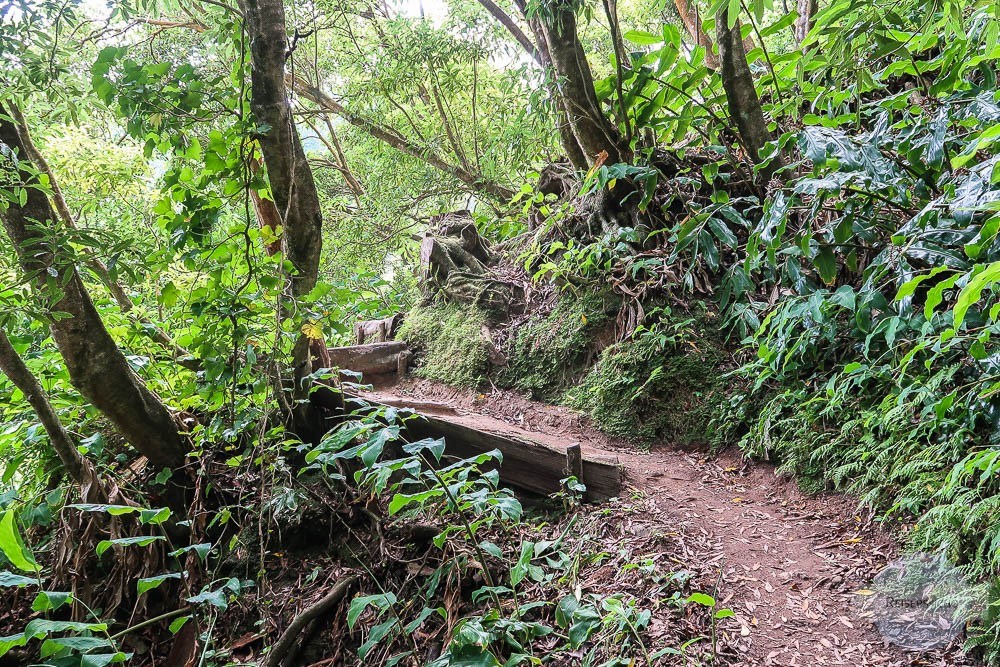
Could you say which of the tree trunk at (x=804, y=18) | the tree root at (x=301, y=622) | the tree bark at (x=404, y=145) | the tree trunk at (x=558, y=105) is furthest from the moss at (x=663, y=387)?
the tree bark at (x=404, y=145)

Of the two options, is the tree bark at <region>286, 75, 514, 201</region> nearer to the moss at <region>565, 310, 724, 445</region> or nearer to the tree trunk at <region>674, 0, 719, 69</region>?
the tree trunk at <region>674, 0, 719, 69</region>

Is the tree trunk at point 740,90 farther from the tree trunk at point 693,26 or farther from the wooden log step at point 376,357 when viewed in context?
the wooden log step at point 376,357

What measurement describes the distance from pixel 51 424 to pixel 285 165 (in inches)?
69.9

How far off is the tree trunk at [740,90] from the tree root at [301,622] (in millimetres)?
4051

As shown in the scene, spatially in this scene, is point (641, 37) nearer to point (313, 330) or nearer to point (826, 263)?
point (826, 263)

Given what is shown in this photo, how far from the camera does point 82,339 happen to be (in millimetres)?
3123

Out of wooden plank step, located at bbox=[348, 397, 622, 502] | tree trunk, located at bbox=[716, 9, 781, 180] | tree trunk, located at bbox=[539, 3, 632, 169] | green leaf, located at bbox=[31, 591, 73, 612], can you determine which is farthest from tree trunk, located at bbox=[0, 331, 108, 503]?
tree trunk, located at bbox=[716, 9, 781, 180]

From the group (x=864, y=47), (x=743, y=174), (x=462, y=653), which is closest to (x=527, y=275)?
(x=743, y=174)

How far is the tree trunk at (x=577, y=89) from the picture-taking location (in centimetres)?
512

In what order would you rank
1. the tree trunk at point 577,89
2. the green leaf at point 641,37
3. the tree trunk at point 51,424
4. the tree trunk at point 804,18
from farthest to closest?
the tree trunk at point 804,18 → the tree trunk at point 577,89 → the green leaf at point 641,37 → the tree trunk at point 51,424

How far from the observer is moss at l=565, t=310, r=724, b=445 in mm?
4645

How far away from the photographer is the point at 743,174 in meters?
4.96

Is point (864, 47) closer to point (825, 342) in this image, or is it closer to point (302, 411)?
point (825, 342)

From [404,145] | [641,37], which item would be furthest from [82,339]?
[404,145]
